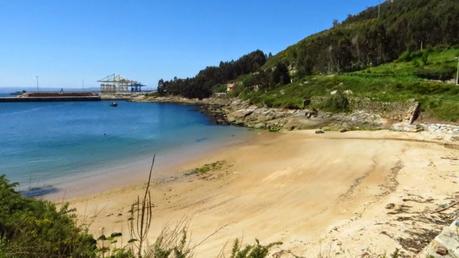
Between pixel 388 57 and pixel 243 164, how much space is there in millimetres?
58757

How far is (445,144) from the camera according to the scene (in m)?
28.3

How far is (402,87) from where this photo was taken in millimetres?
45906

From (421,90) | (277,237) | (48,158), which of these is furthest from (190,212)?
(421,90)

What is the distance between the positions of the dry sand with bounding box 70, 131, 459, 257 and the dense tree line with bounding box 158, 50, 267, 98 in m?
103

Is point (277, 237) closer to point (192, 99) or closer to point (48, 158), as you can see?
point (48, 158)

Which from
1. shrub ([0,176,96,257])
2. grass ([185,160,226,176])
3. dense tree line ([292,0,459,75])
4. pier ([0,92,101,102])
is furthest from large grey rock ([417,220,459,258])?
pier ([0,92,101,102])

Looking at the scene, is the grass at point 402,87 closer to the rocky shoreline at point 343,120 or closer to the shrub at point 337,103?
the shrub at point 337,103

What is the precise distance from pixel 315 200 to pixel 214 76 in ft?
404

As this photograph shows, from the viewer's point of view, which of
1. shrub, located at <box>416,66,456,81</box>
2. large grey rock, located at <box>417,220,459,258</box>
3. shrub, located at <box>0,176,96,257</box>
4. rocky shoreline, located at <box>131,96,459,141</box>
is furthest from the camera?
shrub, located at <box>416,66,456,81</box>

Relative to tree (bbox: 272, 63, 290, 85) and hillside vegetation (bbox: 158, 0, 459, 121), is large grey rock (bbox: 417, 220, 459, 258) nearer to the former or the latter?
hillside vegetation (bbox: 158, 0, 459, 121)

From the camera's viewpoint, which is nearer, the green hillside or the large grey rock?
the large grey rock

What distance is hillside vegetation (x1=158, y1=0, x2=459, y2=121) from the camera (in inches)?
1704

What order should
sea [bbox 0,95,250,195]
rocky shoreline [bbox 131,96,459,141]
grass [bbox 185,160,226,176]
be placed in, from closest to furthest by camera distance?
1. grass [bbox 185,160,226,176]
2. sea [bbox 0,95,250,195]
3. rocky shoreline [bbox 131,96,459,141]

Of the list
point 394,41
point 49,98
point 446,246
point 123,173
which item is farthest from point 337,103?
point 49,98
